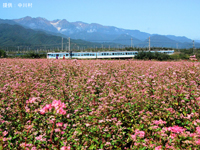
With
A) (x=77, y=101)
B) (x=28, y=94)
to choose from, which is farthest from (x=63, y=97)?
(x=28, y=94)

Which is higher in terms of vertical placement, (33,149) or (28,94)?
(28,94)

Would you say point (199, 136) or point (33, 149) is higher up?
point (199, 136)

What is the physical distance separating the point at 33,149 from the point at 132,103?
211cm

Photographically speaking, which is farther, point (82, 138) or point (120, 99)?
point (120, 99)

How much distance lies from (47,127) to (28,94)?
72.3 inches

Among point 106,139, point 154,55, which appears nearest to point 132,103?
point 106,139

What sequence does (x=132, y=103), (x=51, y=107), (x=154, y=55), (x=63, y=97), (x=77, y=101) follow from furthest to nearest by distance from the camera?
(x=154, y=55) < (x=63, y=97) < (x=77, y=101) < (x=132, y=103) < (x=51, y=107)

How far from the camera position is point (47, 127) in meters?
3.62

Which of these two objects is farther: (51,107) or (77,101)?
(77,101)

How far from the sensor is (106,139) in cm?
321

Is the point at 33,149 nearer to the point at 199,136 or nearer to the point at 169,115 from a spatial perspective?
the point at 199,136

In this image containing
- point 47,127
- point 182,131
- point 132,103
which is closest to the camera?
point 182,131

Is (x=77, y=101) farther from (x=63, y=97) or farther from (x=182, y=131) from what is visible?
(x=182, y=131)

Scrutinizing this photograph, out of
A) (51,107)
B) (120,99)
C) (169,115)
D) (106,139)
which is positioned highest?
(51,107)
